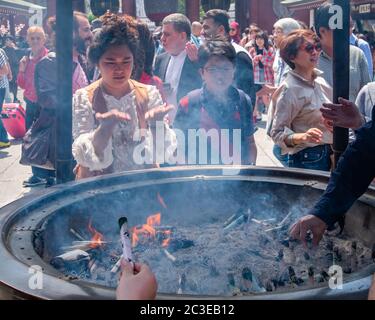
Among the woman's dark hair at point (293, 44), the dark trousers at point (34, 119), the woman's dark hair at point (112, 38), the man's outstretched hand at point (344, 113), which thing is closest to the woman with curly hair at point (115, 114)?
the woman's dark hair at point (112, 38)

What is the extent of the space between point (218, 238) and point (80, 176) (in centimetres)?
90

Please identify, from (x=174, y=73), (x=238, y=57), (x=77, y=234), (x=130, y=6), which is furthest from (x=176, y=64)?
(x=130, y=6)

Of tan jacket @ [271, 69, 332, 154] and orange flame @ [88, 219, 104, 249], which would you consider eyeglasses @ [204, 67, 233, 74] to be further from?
orange flame @ [88, 219, 104, 249]

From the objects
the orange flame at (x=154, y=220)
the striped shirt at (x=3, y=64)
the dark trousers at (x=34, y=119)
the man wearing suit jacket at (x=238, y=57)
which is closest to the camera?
the orange flame at (x=154, y=220)

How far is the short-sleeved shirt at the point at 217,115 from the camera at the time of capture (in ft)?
11.0

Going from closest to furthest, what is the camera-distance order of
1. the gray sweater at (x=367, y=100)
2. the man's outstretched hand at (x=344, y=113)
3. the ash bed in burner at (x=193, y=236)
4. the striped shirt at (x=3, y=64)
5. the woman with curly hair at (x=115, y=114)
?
the ash bed in burner at (x=193, y=236), the man's outstretched hand at (x=344, y=113), the woman with curly hair at (x=115, y=114), the gray sweater at (x=367, y=100), the striped shirt at (x=3, y=64)

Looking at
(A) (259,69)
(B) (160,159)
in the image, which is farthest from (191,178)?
(A) (259,69)

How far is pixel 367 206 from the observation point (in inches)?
92.4

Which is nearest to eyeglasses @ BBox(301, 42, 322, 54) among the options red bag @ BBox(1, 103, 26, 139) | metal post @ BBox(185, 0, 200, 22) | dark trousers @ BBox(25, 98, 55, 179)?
dark trousers @ BBox(25, 98, 55, 179)

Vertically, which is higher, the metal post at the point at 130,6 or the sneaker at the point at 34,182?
the metal post at the point at 130,6

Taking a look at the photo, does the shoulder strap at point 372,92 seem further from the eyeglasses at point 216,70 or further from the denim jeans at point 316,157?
the eyeglasses at point 216,70

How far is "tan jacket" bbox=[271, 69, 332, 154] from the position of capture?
3553 mm

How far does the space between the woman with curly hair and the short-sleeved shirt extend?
0.35 meters

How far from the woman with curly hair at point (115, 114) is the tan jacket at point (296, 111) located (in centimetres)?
83
